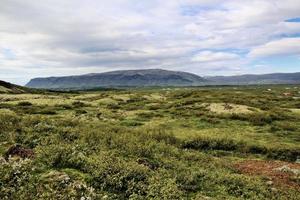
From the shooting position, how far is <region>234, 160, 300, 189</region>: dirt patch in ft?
61.1

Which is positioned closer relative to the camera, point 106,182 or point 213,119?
point 106,182

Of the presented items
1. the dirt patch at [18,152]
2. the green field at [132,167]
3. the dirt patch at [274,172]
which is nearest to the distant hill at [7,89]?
the green field at [132,167]

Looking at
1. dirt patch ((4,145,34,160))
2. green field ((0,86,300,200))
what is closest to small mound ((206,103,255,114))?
green field ((0,86,300,200))

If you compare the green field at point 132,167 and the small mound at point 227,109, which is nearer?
the green field at point 132,167

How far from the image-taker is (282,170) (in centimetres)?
2155

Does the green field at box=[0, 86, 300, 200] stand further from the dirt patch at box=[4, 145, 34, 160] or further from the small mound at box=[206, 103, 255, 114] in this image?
the small mound at box=[206, 103, 255, 114]

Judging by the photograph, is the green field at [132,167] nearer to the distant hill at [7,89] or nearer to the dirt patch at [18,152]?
the dirt patch at [18,152]

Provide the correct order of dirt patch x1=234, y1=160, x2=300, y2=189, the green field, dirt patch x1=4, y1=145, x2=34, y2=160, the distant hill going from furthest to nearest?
1. the distant hill
2. dirt patch x1=234, y1=160, x2=300, y2=189
3. dirt patch x1=4, y1=145, x2=34, y2=160
4. the green field

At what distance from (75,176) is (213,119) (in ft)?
99.9

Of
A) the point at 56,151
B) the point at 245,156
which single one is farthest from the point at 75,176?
A: the point at 245,156

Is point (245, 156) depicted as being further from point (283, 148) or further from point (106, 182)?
point (106, 182)

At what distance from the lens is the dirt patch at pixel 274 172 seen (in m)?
18.6

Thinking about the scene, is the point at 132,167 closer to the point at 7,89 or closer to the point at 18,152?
the point at 18,152

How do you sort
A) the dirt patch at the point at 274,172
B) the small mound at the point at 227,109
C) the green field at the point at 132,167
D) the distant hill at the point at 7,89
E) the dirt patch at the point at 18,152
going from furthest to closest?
the distant hill at the point at 7,89
the small mound at the point at 227,109
the dirt patch at the point at 274,172
the dirt patch at the point at 18,152
the green field at the point at 132,167
